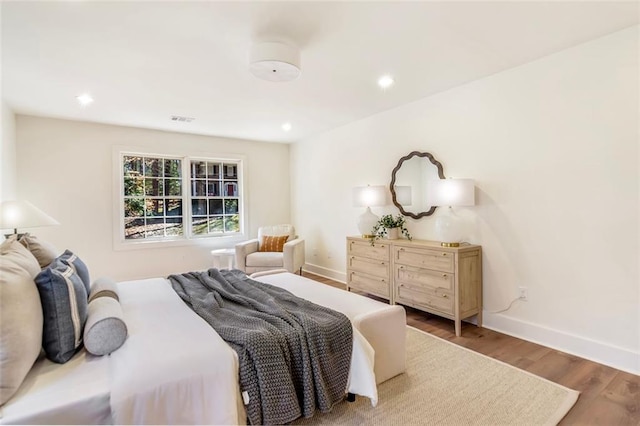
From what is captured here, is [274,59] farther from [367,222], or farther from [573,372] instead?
[573,372]

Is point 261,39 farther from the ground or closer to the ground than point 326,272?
farther from the ground

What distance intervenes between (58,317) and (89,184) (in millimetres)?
3815

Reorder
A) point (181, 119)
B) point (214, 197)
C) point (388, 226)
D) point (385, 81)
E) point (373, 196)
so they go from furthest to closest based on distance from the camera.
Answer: point (214, 197), point (181, 119), point (373, 196), point (388, 226), point (385, 81)

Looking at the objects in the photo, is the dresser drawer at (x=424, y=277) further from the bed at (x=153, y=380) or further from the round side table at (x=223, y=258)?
the round side table at (x=223, y=258)

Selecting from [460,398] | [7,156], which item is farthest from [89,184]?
[460,398]

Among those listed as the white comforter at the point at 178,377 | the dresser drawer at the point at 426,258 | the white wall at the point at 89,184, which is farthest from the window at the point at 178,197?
the white comforter at the point at 178,377

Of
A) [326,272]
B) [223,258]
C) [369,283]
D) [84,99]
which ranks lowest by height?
[326,272]

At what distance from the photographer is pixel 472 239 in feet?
10.7

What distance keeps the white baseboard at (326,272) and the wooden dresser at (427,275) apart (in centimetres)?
101

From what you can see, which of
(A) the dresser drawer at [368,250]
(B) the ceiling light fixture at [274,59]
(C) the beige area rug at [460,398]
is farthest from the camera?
(A) the dresser drawer at [368,250]

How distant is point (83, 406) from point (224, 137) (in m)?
4.87

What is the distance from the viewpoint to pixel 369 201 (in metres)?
4.15

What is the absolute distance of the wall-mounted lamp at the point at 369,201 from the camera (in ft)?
13.6

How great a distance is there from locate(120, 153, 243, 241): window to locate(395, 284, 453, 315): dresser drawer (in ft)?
11.1
